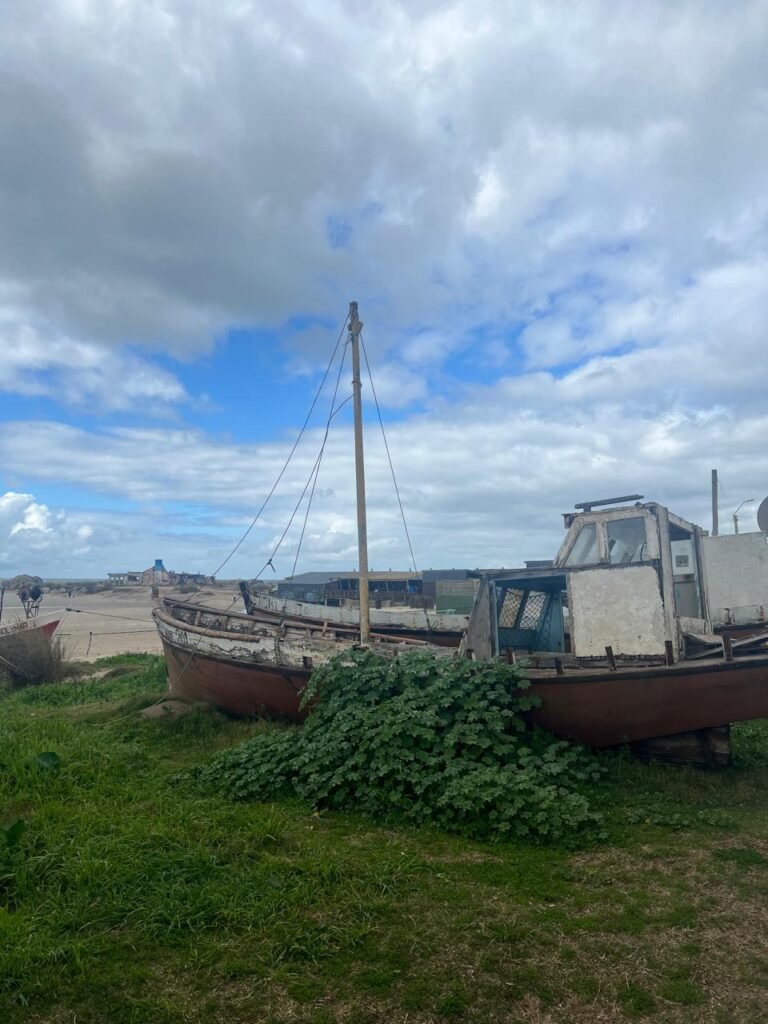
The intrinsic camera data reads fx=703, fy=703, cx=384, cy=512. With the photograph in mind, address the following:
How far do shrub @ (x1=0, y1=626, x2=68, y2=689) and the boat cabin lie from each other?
12.1m

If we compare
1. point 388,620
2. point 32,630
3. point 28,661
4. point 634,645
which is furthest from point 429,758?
point 32,630

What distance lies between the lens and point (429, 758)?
6.70 m

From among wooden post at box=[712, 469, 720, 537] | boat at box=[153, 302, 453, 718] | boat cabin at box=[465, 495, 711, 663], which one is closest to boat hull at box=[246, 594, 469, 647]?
boat at box=[153, 302, 453, 718]

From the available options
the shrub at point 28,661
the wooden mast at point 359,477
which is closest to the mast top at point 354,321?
the wooden mast at point 359,477

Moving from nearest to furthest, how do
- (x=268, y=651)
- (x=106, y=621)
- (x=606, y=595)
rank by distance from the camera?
(x=606, y=595), (x=268, y=651), (x=106, y=621)

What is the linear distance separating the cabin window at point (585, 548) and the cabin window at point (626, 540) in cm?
21

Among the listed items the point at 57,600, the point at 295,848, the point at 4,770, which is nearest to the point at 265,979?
the point at 295,848

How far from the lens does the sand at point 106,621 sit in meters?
25.2

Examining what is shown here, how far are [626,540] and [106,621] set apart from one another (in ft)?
122

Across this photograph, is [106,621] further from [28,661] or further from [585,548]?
[585,548]

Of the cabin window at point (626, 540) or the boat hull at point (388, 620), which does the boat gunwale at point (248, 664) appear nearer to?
the boat hull at point (388, 620)

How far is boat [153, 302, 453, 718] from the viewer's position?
977 cm

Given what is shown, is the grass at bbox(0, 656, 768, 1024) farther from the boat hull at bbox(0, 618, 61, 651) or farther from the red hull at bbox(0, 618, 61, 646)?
the red hull at bbox(0, 618, 61, 646)

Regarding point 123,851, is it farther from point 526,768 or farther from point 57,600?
point 57,600
